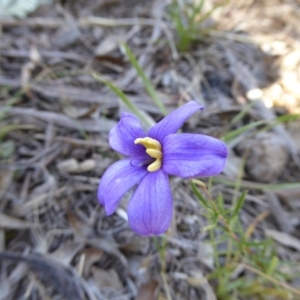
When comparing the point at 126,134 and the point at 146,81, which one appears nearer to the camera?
the point at 126,134

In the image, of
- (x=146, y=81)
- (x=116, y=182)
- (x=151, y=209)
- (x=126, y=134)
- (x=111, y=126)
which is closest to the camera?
(x=151, y=209)

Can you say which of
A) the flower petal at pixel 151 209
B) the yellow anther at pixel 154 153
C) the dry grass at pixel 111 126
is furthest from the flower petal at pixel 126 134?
the dry grass at pixel 111 126

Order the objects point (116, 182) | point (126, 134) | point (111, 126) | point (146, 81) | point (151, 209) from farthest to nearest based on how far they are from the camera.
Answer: point (111, 126) → point (146, 81) → point (126, 134) → point (116, 182) → point (151, 209)

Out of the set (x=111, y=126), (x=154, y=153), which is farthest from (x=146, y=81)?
(x=154, y=153)

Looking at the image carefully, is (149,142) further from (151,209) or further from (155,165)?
(151,209)

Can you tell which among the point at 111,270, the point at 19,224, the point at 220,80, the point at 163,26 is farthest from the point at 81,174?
the point at 163,26

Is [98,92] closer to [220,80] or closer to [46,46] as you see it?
[46,46]

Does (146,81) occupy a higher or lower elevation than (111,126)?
higher

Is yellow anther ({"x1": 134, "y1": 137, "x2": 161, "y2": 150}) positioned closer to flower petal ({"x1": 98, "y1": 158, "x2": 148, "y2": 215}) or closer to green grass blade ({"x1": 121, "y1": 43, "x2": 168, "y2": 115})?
flower petal ({"x1": 98, "y1": 158, "x2": 148, "y2": 215})
